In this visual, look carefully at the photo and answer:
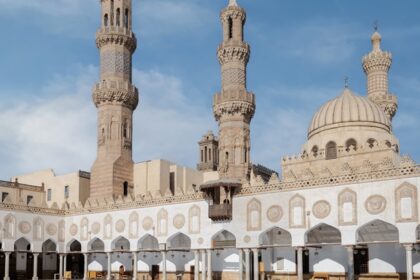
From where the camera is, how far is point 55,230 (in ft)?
148

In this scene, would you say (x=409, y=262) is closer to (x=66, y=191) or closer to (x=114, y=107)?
(x=114, y=107)

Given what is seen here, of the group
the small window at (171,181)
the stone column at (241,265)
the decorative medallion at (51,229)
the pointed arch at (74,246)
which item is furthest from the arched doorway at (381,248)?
the decorative medallion at (51,229)

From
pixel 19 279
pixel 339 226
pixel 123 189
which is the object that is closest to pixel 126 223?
pixel 123 189

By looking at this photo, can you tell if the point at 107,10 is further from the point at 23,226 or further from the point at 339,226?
the point at 339,226

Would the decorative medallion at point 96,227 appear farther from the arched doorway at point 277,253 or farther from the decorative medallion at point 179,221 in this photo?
the arched doorway at point 277,253

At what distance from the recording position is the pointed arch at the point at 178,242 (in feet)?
128

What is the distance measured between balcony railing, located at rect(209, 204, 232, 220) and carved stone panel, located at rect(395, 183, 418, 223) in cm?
1066

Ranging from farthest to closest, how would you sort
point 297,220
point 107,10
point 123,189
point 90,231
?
point 107,10, point 123,189, point 90,231, point 297,220

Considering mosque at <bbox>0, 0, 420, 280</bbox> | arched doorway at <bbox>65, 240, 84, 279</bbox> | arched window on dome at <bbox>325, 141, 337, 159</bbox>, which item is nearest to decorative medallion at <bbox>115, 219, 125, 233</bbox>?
mosque at <bbox>0, 0, 420, 280</bbox>

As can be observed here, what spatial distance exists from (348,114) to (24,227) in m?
25.2

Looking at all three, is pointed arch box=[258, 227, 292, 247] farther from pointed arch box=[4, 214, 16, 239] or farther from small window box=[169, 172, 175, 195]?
pointed arch box=[4, 214, 16, 239]

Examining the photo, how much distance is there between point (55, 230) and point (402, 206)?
91.4ft

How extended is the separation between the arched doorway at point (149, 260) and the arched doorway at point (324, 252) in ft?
40.8

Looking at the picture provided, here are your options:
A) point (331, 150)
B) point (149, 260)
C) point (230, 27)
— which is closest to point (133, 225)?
point (149, 260)
